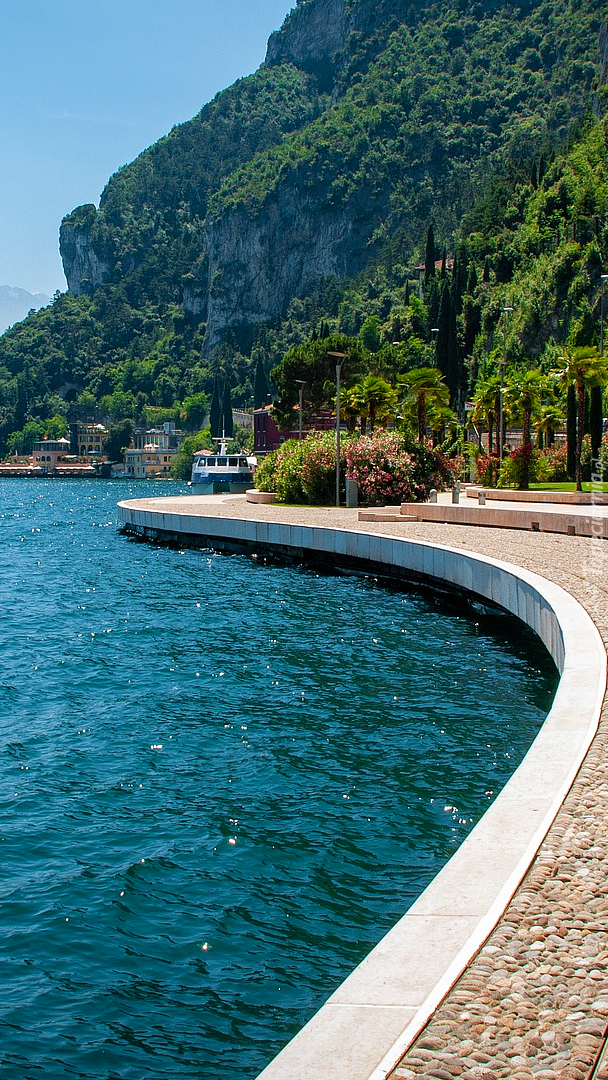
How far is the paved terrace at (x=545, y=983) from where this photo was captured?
14.7 ft

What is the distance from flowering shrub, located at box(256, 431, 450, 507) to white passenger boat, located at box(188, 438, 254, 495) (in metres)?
30.0

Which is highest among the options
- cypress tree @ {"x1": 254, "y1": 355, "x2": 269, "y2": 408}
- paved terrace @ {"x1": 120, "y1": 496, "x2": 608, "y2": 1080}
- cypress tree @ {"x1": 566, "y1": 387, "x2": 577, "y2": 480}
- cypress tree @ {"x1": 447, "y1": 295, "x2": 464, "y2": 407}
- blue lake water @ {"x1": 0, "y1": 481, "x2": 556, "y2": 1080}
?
cypress tree @ {"x1": 254, "y1": 355, "x2": 269, "y2": 408}

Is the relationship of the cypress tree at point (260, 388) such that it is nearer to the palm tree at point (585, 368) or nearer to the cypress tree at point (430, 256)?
the cypress tree at point (430, 256)

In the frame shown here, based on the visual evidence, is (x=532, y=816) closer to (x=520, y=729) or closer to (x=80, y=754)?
(x=520, y=729)

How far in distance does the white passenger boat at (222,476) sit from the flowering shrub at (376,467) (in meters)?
30.0

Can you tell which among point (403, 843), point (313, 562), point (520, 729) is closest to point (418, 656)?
point (520, 729)

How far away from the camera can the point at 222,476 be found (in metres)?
80.1

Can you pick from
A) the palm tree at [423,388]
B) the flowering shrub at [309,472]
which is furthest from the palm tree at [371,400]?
the flowering shrub at [309,472]

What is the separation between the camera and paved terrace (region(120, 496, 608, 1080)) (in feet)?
14.7

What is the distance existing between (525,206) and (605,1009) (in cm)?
13131

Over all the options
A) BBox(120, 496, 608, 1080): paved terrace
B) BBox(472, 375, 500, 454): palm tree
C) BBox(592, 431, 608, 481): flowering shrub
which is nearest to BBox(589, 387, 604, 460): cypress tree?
BBox(592, 431, 608, 481): flowering shrub

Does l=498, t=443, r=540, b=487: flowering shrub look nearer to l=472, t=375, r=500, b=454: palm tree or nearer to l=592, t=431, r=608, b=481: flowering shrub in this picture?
l=592, t=431, r=608, b=481: flowering shrub

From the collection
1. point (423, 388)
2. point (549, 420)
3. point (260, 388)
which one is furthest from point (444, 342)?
point (260, 388)

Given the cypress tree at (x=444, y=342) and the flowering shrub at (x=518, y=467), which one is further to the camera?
the cypress tree at (x=444, y=342)
